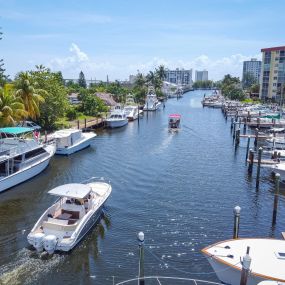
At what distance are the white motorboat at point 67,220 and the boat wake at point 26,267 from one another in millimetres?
558

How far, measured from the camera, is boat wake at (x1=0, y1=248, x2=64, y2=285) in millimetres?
17438

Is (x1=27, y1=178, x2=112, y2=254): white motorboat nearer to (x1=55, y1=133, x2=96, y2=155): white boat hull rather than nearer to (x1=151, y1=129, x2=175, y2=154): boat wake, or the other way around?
(x1=55, y1=133, x2=96, y2=155): white boat hull

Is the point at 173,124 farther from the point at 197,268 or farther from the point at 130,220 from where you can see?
the point at 197,268

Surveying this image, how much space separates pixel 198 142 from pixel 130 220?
105ft

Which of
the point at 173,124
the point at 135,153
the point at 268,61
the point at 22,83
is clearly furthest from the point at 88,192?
the point at 268,61

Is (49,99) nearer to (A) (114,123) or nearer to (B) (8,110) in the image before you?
(B) (8,110)

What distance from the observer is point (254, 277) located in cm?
1521

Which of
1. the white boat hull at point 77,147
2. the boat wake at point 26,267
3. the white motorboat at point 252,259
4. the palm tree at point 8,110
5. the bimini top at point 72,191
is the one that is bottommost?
the boat wake at point 26,267

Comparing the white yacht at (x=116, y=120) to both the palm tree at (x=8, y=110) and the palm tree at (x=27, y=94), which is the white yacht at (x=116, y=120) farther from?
the palm tree at (x=8, y=110)

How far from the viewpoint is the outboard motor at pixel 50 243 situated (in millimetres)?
19283

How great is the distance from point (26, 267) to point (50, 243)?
1.68 metres

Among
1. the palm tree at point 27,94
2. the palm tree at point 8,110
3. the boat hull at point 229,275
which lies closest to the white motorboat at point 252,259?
the boat hull at point 229,275

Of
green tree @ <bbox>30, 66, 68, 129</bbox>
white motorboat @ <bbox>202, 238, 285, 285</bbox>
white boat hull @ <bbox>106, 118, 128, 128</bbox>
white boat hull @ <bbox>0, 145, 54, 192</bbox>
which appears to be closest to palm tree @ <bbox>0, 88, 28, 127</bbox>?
white boat hull @ <bbox>0, 145, 54, 192</bbox>

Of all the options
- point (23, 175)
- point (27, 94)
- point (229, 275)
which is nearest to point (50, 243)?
point (229, 275)
